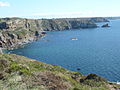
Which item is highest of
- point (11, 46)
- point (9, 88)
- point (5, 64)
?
point (9, 88)

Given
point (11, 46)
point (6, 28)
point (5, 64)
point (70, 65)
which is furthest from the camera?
point (6, 28)

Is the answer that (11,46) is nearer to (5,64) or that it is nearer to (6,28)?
(6,28)

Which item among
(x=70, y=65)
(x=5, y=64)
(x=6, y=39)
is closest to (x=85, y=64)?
(x=70, y=65)

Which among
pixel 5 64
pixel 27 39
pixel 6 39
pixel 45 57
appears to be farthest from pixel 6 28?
pixel 5 64

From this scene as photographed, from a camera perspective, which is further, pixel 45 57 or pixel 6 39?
pixel 6 39

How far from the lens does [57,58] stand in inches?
3526

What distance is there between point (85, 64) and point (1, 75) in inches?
2298

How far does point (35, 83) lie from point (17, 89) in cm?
357

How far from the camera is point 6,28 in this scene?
6964 inches

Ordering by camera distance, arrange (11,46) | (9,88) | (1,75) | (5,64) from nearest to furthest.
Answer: (9,88), (1,75), (5,64), (11,46)

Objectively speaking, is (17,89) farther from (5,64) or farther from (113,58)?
(113,58)

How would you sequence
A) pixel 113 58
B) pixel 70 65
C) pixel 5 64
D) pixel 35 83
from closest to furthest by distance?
pixel 35 83 → pixel 5 64 → pixel 70 65 → pixel 113 58

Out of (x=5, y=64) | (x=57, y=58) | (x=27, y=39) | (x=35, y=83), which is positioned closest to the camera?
(x=35, y=83)

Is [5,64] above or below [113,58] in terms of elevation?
above
